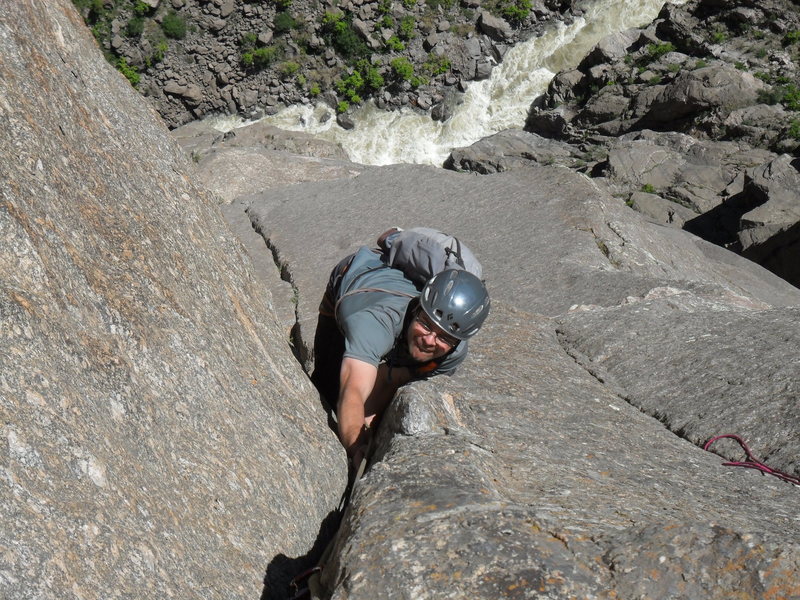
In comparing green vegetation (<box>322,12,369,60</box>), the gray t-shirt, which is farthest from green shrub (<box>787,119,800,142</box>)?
the gray t-shirt

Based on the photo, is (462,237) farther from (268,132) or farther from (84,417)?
(268,132)

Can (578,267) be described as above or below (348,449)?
below

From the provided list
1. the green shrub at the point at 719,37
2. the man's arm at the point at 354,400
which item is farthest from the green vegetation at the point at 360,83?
the man's arm at the point at 354,400

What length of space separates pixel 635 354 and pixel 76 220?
405 centimetres

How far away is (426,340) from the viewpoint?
15.0 feet

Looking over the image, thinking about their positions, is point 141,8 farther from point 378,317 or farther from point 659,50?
point 378,317

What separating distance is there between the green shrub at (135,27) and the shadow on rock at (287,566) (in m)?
36.1

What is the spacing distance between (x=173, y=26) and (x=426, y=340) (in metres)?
34.6

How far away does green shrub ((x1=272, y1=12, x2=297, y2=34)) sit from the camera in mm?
36781

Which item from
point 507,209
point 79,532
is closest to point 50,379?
point 79,532

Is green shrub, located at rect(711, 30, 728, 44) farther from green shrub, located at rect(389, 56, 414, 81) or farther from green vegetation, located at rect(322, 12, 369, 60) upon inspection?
green vegetation, located at rect(322, 12, 369, 60)

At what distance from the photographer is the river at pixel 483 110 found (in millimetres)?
32625

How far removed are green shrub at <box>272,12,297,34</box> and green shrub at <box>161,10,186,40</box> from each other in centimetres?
379

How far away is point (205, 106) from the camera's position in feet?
118
